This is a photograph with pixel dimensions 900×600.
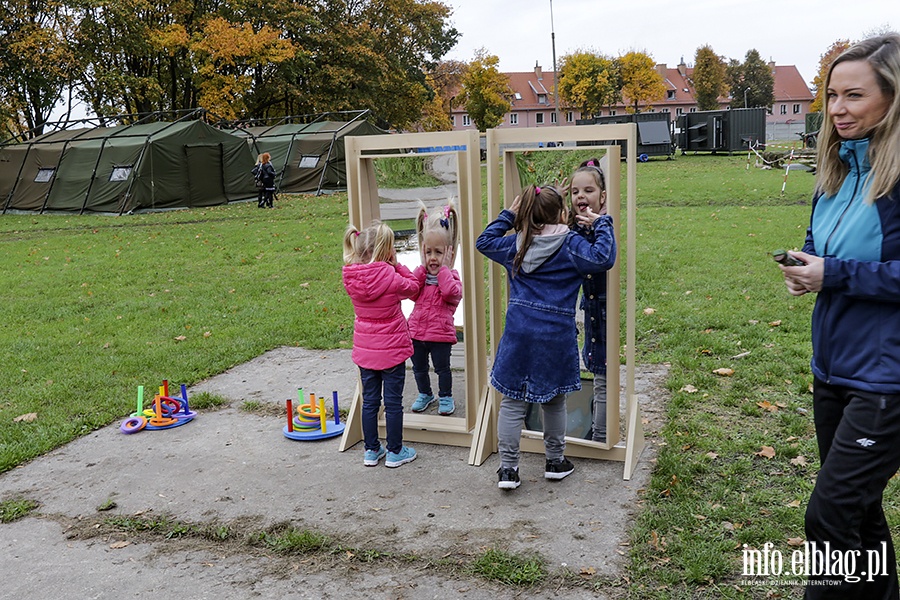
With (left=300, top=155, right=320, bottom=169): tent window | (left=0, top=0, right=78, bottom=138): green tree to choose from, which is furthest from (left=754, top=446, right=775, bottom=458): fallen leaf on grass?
(left=0, top=0, right=78, bottom=138): green tree

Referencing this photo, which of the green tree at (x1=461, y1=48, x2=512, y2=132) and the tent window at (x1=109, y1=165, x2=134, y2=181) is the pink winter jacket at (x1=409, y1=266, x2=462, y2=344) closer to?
the tent window at (x1=109, y1=165, x2=134, y2=181)

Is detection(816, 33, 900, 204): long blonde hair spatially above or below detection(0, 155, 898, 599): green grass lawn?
above

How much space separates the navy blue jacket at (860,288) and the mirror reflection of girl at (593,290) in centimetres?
169

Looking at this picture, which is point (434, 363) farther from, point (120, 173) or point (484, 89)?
point (484, 89)

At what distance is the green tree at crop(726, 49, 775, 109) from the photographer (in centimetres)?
8362

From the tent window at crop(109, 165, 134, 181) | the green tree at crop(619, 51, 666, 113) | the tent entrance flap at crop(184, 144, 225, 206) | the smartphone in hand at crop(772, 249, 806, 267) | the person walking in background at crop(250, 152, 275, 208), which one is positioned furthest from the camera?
the green tree at crop(619, 51, 666, 113)

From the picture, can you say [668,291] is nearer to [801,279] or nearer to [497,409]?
[497,409]

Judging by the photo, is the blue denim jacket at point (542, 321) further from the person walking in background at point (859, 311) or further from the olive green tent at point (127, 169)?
the olive green tent at point (127, 169)

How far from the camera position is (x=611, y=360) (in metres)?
4.48

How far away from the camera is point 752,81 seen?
277 ft

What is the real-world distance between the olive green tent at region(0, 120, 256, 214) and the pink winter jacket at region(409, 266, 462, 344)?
19.3 m

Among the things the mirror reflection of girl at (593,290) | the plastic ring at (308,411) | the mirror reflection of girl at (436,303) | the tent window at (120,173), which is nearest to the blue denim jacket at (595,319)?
the mirror reflection of girl at (593,290)

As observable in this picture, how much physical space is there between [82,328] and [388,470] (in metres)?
5.26

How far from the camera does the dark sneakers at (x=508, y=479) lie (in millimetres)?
4172
